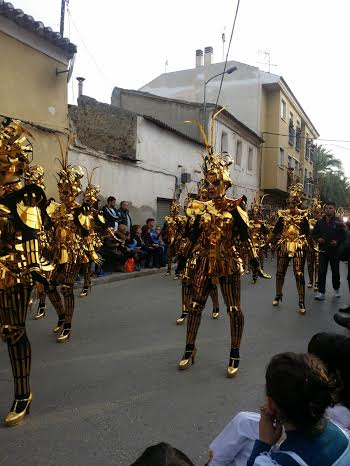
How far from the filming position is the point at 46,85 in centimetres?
1028

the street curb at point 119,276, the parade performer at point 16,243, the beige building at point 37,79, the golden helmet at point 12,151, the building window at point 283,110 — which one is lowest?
the street curb at point 119,276

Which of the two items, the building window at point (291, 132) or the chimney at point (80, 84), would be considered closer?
the chimney at point (80, 84)

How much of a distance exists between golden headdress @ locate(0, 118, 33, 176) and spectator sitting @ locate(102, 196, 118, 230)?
8.31m

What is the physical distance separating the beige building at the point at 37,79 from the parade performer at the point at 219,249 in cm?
574

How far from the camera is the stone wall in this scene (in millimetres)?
15734

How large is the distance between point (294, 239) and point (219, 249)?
374cm

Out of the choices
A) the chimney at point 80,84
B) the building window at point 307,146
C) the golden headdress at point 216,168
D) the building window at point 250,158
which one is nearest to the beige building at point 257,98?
the building window at point 250,158

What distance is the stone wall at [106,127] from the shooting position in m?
15.7

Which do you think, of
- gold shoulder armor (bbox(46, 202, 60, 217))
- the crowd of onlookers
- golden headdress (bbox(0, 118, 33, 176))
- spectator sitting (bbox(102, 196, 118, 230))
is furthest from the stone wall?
golden headdress (bbox(0, 118, 33, 176))

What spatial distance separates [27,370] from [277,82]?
28.6 meters

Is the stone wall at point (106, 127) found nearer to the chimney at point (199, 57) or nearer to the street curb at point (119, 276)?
the street curb at point (119, 276)

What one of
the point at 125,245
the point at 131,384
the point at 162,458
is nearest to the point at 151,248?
the point at 125,245

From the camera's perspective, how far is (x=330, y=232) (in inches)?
364

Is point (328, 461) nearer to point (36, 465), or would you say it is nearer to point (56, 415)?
point (36, 465)
